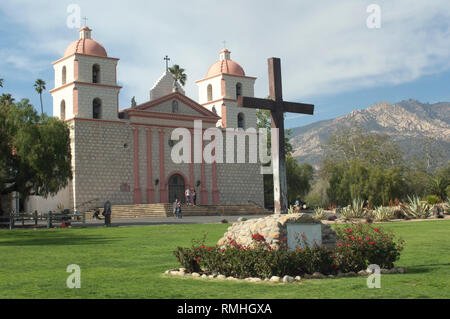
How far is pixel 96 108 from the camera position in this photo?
44.3m

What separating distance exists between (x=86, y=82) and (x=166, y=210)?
11.2m

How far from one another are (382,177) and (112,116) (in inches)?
872

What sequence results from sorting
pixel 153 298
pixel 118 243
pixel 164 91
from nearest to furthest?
pixel 153 298
pixel 118 243
pixel 164 91

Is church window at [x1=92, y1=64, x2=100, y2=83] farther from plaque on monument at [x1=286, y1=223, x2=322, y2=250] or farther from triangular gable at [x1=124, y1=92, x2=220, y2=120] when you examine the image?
plaque on monument at [x1=286, y1=223, x2=322, y2=250]

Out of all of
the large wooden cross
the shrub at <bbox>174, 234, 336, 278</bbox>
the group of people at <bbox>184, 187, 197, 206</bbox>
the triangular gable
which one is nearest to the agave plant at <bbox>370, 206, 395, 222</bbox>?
the group of people at <bbox>184, 187, 197, 206</bbox>

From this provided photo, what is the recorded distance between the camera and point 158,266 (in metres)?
12.4

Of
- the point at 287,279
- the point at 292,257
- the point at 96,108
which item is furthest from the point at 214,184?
the point at 287,279

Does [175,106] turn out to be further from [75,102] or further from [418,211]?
[418,211]

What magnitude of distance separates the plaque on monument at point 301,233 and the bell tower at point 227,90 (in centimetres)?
3867

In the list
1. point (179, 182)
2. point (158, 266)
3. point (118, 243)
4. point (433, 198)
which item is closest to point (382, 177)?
point (433, 198)

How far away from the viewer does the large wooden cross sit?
1266 cm

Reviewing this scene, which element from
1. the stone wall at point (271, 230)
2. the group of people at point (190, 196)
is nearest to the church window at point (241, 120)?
the group of people at point (190, 196)
